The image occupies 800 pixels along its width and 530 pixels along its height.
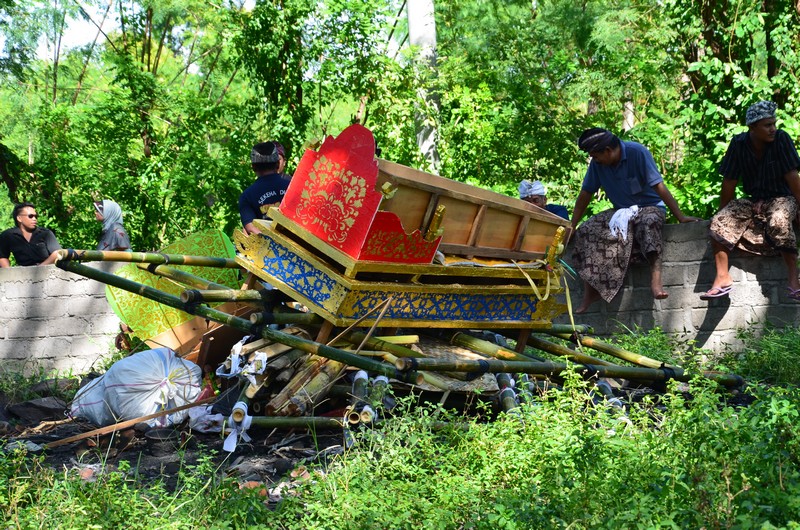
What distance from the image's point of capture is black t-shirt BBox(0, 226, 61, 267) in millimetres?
10234

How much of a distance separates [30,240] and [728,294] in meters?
7.12

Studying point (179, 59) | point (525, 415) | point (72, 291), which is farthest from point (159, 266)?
point (179, 59)

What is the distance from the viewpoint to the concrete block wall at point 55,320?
960cm

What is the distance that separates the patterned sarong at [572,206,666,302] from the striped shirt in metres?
0.74

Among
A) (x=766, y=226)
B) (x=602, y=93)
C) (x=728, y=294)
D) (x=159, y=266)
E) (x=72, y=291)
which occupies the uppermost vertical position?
(x=602, y=93)

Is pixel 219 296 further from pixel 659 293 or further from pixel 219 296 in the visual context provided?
pixel 659 293

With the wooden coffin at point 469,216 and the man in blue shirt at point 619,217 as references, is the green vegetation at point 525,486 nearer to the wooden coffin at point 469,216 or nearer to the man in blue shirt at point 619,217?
the wooden coffin at point 469,216

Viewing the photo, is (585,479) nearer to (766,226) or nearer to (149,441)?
(149,441)

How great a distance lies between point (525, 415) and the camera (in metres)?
4.72

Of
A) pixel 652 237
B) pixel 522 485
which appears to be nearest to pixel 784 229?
pixel 652 237

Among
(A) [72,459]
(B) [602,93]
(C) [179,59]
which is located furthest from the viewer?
(C) [179,59]

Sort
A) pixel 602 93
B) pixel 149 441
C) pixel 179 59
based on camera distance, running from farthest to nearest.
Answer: pixel 179 59 < pixel 602 93 < pixel 149 441

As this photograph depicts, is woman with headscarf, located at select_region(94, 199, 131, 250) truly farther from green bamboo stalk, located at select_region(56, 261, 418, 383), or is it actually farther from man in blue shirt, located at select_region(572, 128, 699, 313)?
man in blue shirt, located at select_region(572, 128, 699, 313)

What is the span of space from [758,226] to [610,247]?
125 cm
